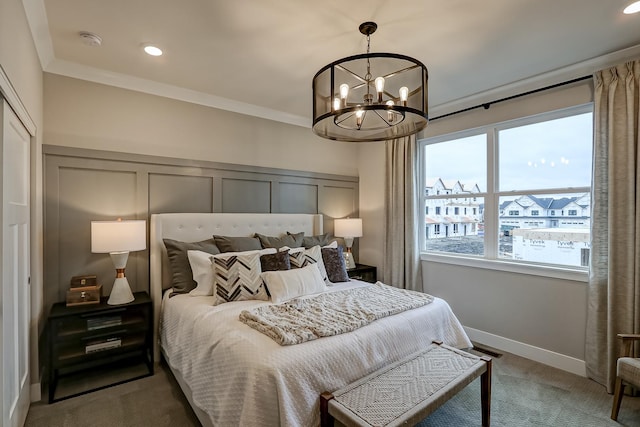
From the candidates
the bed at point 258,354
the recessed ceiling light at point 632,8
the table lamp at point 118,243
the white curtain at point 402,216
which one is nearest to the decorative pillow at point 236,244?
the bed at point 258,354

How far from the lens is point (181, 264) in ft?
9.26

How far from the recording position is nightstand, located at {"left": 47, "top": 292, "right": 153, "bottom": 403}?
92.7 inches

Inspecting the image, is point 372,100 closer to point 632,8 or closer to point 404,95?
point 404,95

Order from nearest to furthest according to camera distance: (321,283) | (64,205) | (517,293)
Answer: (64,205), (321,283), (517,293)

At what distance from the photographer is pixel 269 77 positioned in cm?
296

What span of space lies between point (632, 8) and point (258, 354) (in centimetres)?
308

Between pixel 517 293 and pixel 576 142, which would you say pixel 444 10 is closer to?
pixel 576 142

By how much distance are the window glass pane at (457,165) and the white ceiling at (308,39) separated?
0.64 meters

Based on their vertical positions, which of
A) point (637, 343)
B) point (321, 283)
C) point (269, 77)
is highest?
point (269, 77)

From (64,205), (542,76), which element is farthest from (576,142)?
(64,205)

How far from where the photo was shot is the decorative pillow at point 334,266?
10.8 ft

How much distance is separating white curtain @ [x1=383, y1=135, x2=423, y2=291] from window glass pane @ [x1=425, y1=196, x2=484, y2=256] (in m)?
0.23

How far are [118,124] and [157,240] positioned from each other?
1157mm

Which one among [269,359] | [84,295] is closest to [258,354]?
[269,359]
